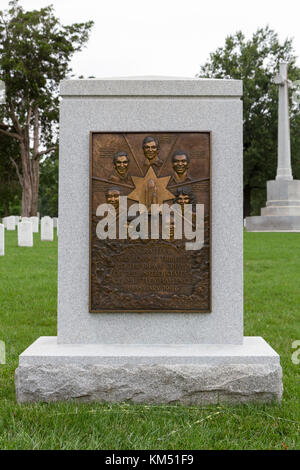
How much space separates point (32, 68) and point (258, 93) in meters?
16.3

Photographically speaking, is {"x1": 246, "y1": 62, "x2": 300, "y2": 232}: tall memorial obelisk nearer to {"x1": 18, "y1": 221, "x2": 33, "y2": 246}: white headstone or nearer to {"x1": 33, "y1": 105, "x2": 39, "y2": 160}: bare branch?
{"x1": 18, "y1": 221, "x2": 33, "y2": 246}: white headstone

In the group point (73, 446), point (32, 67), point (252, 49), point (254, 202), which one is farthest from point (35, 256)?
point (254, 202)

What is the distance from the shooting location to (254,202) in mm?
48781

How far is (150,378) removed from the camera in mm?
3533

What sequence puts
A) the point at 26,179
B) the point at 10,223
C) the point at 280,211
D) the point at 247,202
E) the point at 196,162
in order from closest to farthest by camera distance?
the point at 196,162 → the point at 280,211 → the point at 10,223 → the point at 26,179 → the point at 247,202

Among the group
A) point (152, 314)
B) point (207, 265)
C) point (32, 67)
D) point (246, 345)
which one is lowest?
point (246, 345)

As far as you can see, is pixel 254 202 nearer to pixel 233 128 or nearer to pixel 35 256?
pixel 35 256

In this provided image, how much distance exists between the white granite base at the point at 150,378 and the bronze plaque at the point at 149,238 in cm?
46

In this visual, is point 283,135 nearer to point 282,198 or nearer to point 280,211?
point 282,198

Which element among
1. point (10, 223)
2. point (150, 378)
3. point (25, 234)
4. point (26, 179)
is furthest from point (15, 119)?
point (150, 378)

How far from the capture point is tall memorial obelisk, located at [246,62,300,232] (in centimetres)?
2227

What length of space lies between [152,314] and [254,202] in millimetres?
46305

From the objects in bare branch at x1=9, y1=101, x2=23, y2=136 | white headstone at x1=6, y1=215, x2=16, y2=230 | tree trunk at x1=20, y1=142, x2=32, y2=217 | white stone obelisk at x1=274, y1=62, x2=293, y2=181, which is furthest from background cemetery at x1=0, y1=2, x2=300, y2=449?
bare branch at x1=9, y1=101, x2=23, y2=136

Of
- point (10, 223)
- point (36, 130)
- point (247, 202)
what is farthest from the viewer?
point (247, 202)
